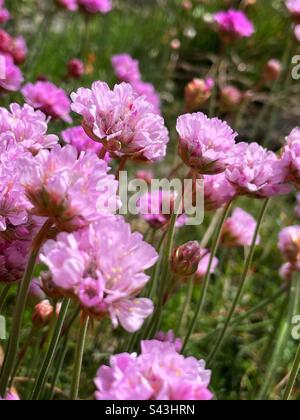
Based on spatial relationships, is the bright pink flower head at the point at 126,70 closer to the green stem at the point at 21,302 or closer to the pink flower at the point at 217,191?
the pink flower at the point at 217,191

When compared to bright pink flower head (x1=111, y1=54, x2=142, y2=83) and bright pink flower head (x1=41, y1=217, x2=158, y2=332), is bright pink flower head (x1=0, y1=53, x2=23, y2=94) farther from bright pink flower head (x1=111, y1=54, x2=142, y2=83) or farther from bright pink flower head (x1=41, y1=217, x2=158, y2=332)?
bright pink flower head (x1=41, y1=217, x2=158, y2=332)

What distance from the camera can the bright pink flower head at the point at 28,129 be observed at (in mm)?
750

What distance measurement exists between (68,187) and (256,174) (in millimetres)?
298

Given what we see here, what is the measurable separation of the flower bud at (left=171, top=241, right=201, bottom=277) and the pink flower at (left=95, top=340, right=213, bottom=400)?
0.92 feet

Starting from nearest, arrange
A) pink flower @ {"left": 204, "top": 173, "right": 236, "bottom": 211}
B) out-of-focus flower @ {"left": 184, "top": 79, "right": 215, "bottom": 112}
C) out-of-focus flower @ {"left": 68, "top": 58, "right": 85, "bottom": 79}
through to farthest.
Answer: pink flower @ {"left": 204, "top": 173, "right": 236, "bottom": 211}, out-of-focus flower @ {"left": 184, "top": 79, "right": 215, "bottom": 112}, out-of-focus flower @ {"left": 68, "top": 58, "right": 85, "bottom": 79}

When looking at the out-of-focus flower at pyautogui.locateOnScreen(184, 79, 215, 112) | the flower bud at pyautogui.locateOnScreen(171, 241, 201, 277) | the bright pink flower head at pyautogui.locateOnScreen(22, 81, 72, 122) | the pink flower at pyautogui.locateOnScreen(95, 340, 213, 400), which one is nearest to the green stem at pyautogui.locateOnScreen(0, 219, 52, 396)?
the pink flower at pyautogui.locateOnScreen(95, 340, 213, 400)

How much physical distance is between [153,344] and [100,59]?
212cm

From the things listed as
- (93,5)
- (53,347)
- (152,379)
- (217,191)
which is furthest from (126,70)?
(152,379)

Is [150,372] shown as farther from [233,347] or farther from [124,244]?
[233,347]

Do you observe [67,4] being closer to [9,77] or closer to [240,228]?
[9,77]

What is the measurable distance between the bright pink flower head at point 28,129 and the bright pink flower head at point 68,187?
0.45 feet

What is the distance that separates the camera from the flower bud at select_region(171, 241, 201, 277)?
0.83 m

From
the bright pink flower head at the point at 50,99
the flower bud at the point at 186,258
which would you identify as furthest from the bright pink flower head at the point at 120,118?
the bright pink flower head at the point at 50,99
